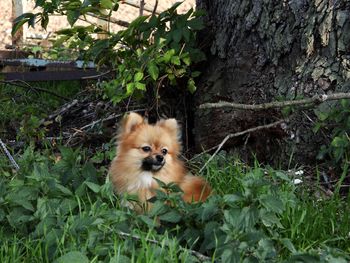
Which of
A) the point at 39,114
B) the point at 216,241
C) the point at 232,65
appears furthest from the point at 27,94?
the point at 216,241

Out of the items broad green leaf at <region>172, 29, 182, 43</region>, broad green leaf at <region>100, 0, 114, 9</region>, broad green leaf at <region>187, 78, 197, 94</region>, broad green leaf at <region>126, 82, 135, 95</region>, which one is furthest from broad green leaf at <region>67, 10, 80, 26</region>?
broad green leaf at <region>187, 78, 197, 94</region>

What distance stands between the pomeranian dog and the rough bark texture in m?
0.98

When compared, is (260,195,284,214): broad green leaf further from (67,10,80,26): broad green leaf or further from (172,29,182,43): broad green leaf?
(67,10,80,26): broad green leaf

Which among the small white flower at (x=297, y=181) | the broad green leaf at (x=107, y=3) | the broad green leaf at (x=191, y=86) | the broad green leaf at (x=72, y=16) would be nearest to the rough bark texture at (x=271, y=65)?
the broad green leaf at (x=191, y=86)

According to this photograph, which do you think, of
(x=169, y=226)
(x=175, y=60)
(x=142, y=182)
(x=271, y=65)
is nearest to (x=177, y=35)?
(x=175, y=60)

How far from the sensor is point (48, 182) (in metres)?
3.84

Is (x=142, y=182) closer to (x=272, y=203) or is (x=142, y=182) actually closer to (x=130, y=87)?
(x=272, y=203)

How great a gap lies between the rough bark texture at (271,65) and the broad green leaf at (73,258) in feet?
7.42

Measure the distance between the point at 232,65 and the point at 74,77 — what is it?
2933mm

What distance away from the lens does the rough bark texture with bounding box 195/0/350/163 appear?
193 inches

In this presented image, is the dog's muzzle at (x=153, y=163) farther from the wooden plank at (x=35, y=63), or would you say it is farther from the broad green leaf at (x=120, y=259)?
the wooden plank at (x=35, y=63)

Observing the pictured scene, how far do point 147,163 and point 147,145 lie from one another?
0.11 meters

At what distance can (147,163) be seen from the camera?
4.18 m

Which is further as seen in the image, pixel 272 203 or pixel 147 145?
pixel 147 145
